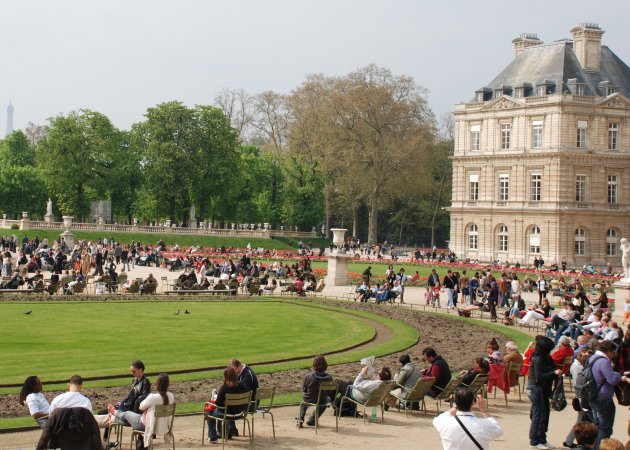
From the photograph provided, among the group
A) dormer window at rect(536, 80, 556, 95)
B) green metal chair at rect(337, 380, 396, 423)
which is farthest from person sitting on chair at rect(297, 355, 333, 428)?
dormer window at rect(536, 80, 556, 95)

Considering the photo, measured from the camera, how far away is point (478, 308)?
1401 inches

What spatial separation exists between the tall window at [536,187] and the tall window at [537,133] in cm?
242

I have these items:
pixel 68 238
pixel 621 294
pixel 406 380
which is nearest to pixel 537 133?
pixel 68 238

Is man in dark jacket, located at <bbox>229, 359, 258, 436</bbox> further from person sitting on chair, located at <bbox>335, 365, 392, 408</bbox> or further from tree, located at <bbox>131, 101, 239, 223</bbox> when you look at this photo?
tree, located at <bbox>131, 101, 239, 223</bbox>

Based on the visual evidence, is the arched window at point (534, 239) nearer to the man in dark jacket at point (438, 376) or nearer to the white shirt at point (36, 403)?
the man in dark jacket at point (438, 376)

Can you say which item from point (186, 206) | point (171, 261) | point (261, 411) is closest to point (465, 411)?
point (261, 411)

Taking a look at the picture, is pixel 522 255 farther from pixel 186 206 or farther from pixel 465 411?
pixel 465 411

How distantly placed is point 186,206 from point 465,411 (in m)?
75.7

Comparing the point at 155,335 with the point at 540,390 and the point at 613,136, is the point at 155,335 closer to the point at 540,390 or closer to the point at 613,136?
the point at 540,390

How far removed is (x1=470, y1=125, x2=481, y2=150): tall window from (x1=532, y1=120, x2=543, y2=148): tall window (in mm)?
5334

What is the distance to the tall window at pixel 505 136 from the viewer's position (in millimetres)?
73062

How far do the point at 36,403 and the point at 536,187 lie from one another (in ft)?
204

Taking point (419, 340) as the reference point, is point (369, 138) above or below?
above

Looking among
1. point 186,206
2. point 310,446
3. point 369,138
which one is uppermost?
point 369,138
